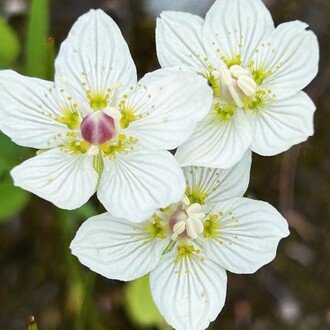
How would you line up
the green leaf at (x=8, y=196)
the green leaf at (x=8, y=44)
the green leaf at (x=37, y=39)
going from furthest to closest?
1. the green leaf at (x=8, y=44)
2. the green leaf at (x=8, y=196)
3. the green leaf at (x=37, y=39)

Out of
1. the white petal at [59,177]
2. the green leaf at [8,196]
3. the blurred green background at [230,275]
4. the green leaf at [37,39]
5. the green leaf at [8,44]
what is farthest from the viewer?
the blurred green background at [230,275]

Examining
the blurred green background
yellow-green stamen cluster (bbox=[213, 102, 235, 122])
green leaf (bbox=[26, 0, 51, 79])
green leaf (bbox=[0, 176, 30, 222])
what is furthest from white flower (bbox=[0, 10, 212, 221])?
the blurred green background

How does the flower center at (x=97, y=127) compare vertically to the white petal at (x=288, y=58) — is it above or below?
below

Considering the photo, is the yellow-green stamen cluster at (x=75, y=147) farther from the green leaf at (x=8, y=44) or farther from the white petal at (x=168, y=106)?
the green leaf at (x=8, y=44)

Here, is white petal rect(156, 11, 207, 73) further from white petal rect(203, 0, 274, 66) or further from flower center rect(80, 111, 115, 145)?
flower center rect(80, 111, 115, 145)

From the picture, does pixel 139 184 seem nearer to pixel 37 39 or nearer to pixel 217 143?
pixel 217 143

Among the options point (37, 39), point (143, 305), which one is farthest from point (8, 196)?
point (143, 305)

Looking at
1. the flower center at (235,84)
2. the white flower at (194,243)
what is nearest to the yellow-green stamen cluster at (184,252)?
the white flower at (194,243)
